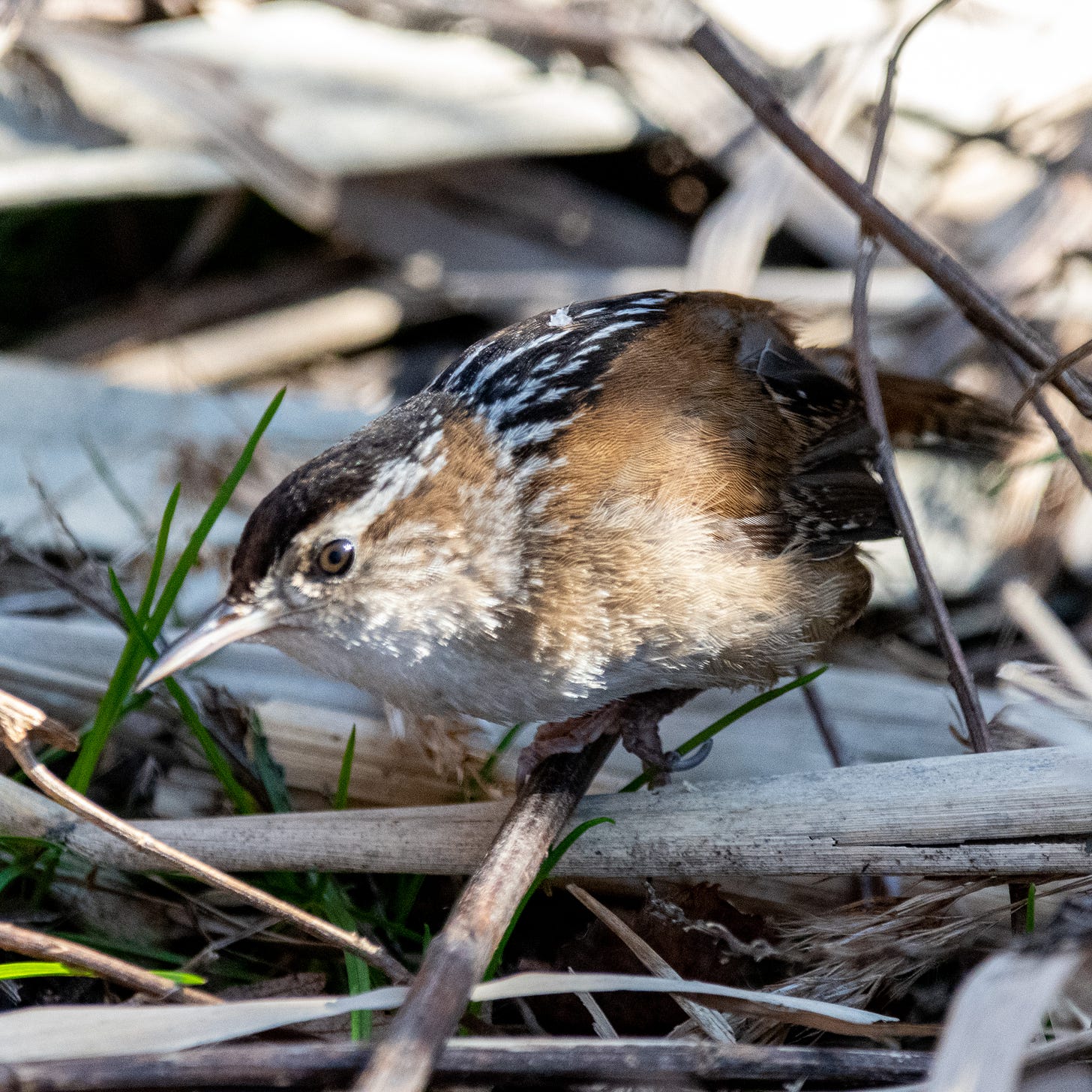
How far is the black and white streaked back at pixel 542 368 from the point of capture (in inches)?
96.2

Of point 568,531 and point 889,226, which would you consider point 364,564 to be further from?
point 889,226

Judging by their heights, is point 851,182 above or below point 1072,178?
below

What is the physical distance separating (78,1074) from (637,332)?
5.73 feet

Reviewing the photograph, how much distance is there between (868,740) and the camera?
10.1ft

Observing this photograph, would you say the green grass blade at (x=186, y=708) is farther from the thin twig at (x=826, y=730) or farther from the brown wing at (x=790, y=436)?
the thin twig at (x=826, y=730)

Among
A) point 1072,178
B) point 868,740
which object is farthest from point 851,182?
point 1072,178

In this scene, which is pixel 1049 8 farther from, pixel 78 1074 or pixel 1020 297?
pixel 78 1074

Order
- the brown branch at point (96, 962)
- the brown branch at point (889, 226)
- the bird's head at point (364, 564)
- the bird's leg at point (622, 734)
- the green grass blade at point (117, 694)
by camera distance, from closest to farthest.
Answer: the brown branch at point (96, 962)
the bird's head at point (364, 564)
the green grass blade at point (117, 694)
the bird's leg at point (622, 734)
the brown branch at point (889, 226)

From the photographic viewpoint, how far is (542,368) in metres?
2.52

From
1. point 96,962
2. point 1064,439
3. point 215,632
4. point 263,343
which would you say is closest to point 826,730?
point 1064,439

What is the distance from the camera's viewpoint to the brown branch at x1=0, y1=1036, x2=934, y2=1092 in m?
1.53

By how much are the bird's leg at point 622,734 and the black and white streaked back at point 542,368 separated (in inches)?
23.7

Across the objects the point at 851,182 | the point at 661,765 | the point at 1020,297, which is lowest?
the point at 661,765

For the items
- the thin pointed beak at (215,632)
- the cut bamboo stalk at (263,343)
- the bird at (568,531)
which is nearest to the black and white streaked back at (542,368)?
the bird at (568,531)
